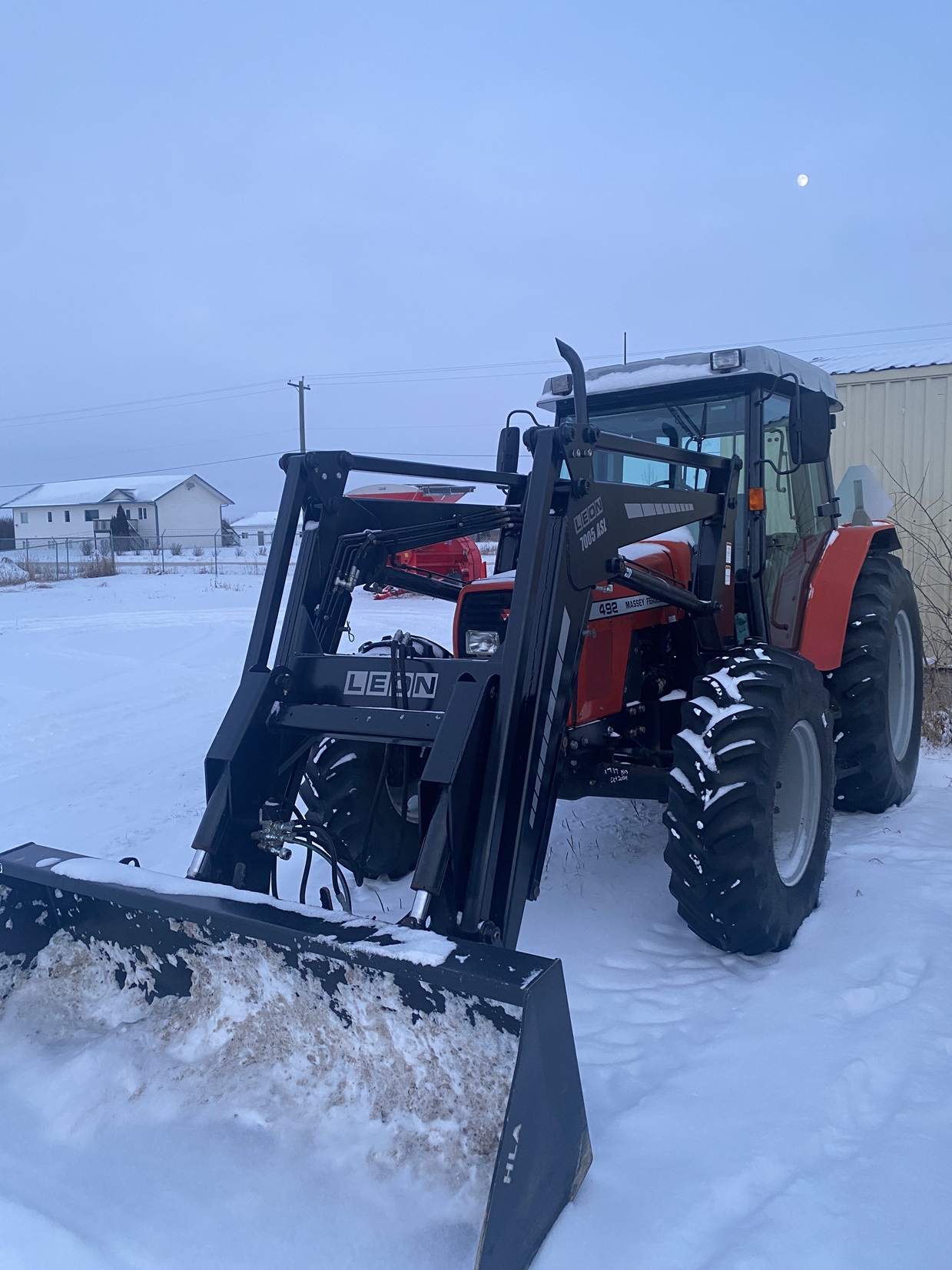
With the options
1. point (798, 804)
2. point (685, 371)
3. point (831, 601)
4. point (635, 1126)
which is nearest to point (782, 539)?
point (831, 601)

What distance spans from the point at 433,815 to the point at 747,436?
251cm

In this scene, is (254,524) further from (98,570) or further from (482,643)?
(482,643)

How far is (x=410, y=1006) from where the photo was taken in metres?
2.27

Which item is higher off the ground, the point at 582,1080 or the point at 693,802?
the point at 693,802

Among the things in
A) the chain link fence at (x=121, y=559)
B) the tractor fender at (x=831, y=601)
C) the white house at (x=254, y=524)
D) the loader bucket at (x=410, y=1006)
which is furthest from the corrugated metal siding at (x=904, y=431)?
the white house at (x=254, y=524)

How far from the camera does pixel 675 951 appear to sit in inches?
143

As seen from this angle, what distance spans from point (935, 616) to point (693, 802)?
22.5 feet

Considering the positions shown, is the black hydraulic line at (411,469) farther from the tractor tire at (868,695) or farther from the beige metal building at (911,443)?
the beige metal building at (911,443)

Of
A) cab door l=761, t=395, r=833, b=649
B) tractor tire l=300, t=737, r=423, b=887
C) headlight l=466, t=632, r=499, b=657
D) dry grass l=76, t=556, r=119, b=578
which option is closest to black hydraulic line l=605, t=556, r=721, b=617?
cab door l=761, t=395, r=833, b=649

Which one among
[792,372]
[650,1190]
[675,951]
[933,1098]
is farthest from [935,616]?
[650,1190]

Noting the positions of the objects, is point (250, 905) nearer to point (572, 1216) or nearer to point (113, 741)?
point (572, 1216)

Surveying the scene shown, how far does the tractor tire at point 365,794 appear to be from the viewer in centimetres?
388

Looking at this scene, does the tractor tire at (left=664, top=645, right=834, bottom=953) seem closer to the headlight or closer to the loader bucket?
the headlight

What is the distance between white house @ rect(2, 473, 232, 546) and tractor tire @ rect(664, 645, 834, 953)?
57.2 metres
